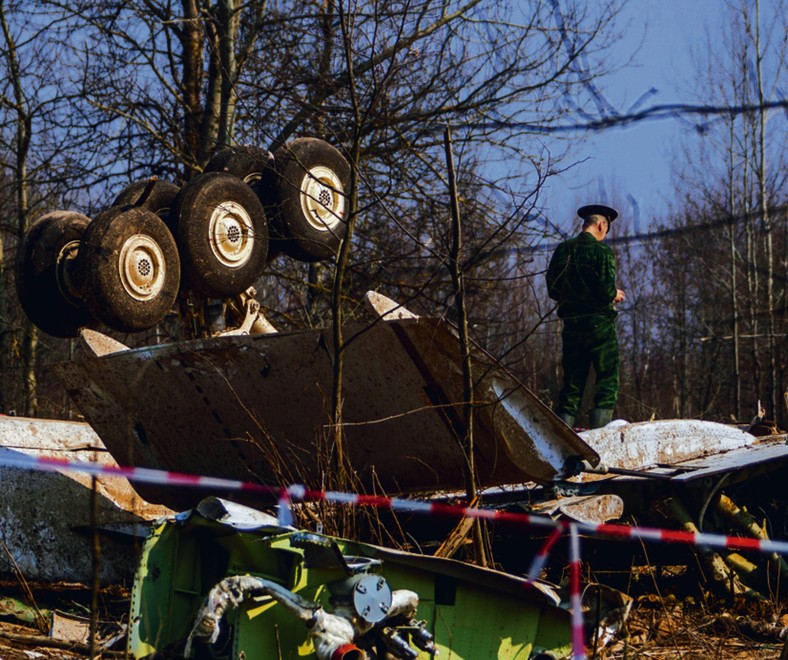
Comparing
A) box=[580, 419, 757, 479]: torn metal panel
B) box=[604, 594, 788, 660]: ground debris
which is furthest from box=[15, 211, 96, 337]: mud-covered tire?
box=[604, 594, 788, 660]: ground debris

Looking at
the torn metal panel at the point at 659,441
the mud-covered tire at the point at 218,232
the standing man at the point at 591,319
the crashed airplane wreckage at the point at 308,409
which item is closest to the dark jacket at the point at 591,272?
the standing man at the point at 591,319

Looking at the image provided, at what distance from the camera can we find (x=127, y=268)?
253 inches

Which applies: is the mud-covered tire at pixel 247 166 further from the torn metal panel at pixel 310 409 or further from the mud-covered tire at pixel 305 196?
the torn metal panel at pixel 310 409

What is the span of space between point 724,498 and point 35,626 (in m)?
3.86

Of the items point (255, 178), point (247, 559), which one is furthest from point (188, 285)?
point (247, 559)

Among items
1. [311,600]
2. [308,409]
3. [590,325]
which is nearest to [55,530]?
[308,409]

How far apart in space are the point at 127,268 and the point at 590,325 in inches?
128

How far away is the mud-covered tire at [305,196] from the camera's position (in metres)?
7.32

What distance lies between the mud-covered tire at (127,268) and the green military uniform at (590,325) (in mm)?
2700

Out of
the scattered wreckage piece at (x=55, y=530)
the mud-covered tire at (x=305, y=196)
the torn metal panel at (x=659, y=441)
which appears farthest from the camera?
the mud-covered tire at (x=305, y=196)

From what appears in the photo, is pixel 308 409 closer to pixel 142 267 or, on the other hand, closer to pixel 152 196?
pixel 142 267

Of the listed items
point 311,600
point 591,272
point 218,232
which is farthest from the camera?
point 591,272

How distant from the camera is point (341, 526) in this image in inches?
197

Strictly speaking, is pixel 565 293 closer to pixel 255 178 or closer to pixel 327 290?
pixel 255 178
